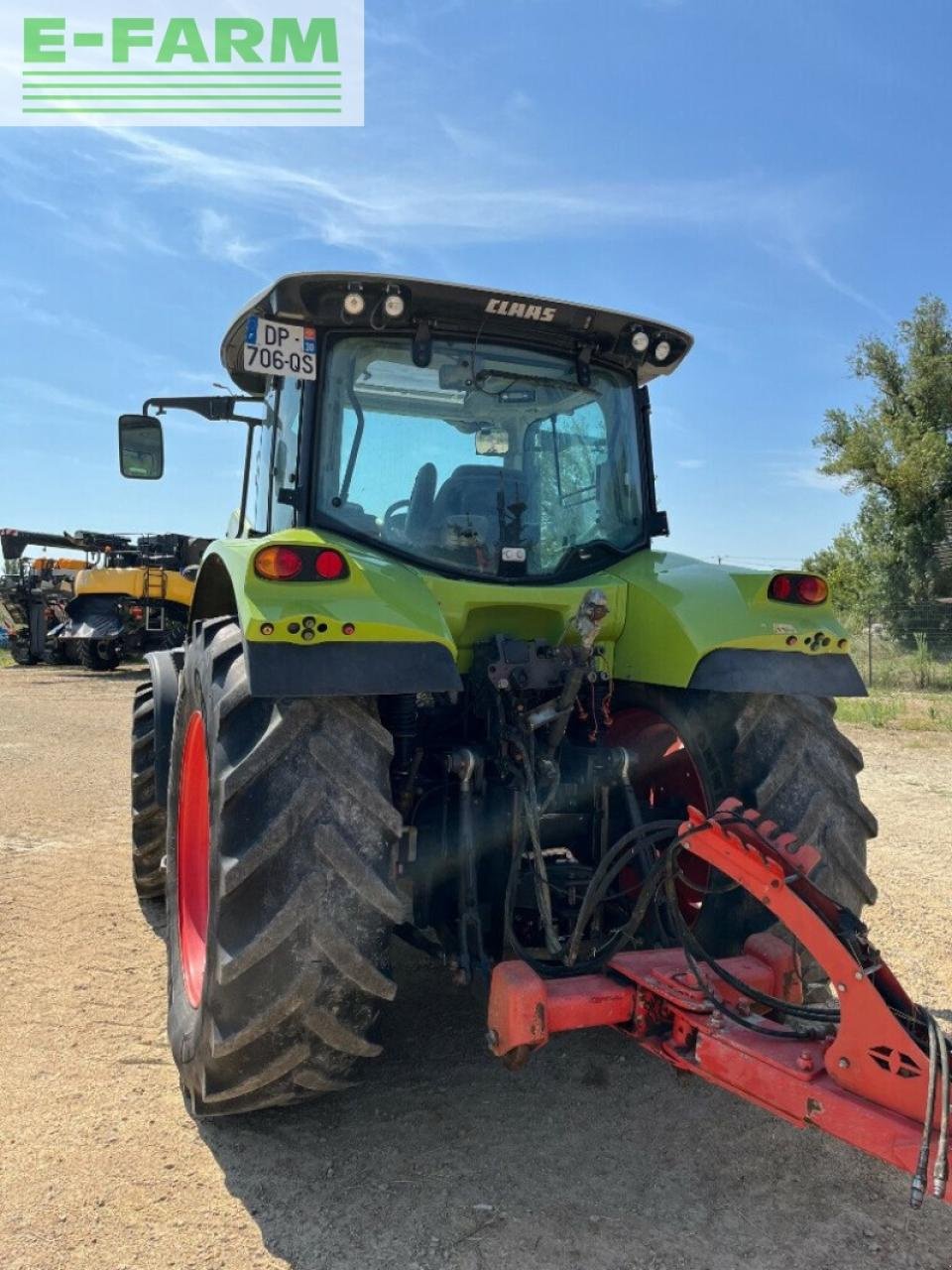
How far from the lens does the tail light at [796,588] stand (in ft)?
10.3

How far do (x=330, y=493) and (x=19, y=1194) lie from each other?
214 cm

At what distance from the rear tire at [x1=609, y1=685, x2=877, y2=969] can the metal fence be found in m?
13.4

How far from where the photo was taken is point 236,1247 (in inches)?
92.3

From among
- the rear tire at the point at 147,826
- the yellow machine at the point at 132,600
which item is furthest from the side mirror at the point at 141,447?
the yellow machine at the point at 132,600

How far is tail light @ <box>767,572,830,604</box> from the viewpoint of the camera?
3.13 metres

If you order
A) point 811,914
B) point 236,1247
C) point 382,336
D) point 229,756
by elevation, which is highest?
point 382,336

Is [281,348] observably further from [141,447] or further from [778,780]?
[778,780]

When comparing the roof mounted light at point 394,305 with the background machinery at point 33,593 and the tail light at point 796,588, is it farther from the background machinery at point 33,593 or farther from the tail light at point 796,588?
the background machinery at point 33,593

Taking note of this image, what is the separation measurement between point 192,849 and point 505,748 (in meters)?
1.25

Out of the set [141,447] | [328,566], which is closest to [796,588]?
[328,566]

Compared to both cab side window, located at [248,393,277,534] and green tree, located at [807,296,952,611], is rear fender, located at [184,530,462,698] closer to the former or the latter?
cab side window, located at [248,393,277,534]

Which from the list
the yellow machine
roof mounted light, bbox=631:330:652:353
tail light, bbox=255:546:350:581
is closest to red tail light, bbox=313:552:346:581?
tail light, bbox=255:546:350:581

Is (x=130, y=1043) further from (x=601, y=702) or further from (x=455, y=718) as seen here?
(x=601, y=702)

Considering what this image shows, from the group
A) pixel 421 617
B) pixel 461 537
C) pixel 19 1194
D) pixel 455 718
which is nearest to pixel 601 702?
pixel 455 718
